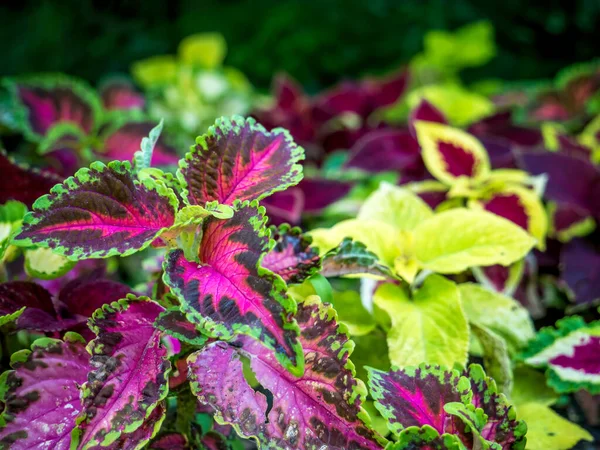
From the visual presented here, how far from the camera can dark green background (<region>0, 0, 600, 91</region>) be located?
2180 millimetres

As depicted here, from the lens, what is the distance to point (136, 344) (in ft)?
1.68

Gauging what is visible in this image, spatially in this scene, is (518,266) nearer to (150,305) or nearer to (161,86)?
(150,305)

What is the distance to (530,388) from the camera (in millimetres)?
719

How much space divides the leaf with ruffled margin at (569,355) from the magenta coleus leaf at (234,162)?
361 millimetres

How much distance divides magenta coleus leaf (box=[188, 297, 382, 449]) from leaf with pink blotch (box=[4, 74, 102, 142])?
851mm

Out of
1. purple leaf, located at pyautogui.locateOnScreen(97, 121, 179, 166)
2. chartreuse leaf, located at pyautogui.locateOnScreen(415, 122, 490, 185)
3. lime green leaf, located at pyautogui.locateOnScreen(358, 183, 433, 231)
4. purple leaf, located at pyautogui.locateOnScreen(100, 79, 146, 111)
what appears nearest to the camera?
lime green leaf, located at pyautogui.locateOnScreen(358, 183, 433, 231)

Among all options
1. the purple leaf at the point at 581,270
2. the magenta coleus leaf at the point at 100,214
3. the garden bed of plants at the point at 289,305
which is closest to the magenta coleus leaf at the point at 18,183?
the garden bed of plants at the point at 289,305

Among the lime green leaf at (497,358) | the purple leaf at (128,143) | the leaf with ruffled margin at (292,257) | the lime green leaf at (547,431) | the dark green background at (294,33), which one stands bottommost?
the dark green background at (294,33)

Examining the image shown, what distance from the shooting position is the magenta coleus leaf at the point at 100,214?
1.60 ft

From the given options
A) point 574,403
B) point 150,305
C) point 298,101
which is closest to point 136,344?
point 150,305

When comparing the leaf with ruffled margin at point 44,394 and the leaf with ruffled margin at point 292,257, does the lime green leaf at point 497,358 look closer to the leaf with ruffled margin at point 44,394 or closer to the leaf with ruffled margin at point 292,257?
the leaf with ruffled margin at point 292,257

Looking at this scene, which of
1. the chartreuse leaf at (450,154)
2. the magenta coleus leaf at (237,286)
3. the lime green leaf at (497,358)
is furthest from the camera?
the chartreuse leaf at (450,154)

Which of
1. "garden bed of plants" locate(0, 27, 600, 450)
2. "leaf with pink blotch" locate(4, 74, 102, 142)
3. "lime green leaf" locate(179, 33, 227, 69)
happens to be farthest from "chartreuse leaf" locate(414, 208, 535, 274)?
"lime green leaf" locate(179, 33, 227, 69)

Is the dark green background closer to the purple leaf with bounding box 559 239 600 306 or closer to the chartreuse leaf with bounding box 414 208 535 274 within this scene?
the purple leaf with bounding box 559 239 600 306
